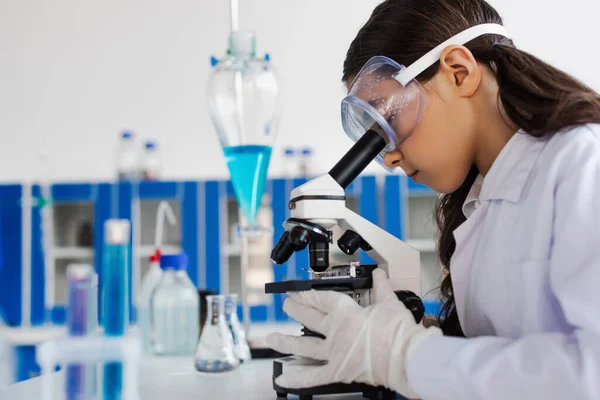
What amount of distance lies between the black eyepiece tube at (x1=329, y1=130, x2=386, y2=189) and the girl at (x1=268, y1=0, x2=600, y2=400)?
0.9 inches

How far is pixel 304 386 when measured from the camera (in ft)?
2.72

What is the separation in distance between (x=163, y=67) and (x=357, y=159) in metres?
3.70

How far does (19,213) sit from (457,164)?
3107 millimetres

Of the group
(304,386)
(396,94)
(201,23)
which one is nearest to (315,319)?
(304,386)

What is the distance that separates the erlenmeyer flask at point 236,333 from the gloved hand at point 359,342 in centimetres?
52

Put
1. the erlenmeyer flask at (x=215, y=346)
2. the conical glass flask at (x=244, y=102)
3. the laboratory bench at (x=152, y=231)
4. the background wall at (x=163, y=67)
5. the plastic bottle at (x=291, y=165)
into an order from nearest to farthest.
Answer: the erlenmeyer flask at (x=215, y=346) → the conical glass flask at (x=244, y=102) → the laboratory bench at (x=152, y=231) → the plastic bottle at (x=291, y=165) → the background wall at (x=163, y=67)

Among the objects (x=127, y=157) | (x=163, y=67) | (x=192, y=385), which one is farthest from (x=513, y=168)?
(x=163, y=67)

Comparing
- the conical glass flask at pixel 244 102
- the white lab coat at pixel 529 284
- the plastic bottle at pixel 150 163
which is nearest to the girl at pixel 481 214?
the white lab coat at pixel 529 284

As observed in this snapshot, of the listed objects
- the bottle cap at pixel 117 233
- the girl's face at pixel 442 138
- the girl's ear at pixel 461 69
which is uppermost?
the girl's ear at pixel 461 69

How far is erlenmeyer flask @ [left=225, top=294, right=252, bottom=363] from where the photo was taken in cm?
137

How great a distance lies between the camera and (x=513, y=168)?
0.89m

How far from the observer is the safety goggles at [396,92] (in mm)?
962

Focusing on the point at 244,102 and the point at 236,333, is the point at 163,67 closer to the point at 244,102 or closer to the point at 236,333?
the point at 244,102

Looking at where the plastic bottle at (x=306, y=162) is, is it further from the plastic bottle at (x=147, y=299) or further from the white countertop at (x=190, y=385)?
the white countertop at (x=190, y=385)
